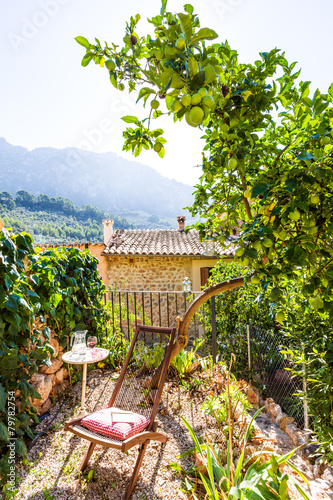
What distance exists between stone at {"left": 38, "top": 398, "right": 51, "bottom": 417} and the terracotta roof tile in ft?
19.0

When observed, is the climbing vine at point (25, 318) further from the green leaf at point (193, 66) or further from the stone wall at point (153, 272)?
the stone wall at point (153, 272)

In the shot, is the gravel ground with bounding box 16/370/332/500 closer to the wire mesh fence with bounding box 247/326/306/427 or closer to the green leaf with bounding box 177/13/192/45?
the wire mesh fence with bounding box 247/326/306/427

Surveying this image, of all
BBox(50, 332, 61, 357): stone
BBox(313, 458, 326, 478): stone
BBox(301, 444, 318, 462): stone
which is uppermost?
BBox(50, 332, 61, 357): stone

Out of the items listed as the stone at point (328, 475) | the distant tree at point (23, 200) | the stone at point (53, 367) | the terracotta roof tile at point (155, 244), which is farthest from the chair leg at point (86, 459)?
the distant tree at point (23, 200)

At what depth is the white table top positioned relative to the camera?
8.36 feet

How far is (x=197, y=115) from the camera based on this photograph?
23.8 inches

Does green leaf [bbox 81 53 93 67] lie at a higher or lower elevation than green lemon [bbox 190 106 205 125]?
higher

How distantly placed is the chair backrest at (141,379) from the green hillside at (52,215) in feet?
67.2

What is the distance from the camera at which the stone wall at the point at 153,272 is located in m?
8.91

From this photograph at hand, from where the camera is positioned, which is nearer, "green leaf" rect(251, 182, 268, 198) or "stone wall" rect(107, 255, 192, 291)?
"green leaf" rect(251, 182, 268, 198)

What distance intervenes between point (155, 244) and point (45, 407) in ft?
23.1

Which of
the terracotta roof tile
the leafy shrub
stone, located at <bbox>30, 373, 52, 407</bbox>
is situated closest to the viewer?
stone, located at <bbox>30, 373, 52, 407</bbox>

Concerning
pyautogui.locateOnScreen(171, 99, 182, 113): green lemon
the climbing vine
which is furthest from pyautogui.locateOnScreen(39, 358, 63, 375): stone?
pyautogui.locateOnScreen(171, 99, 182, 113): green lemon

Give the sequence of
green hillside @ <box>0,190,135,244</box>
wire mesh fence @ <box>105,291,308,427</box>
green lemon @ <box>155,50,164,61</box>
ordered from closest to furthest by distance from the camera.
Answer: green lemon @ <box>155,50,164,61</box> < wire mesh fence @ <box>105,291,308,427</box> < green hillside @ <box>0,190,135,244</box>
